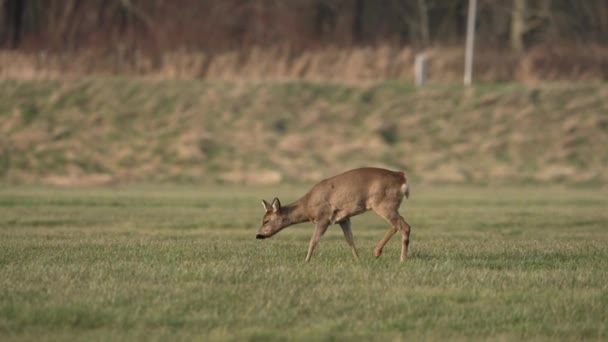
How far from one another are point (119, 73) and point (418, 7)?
21.1 m

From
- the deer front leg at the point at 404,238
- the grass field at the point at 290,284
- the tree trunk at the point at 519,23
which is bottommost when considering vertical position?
the grass field at the point at 290,284

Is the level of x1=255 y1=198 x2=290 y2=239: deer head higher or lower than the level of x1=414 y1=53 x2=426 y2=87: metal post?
lower

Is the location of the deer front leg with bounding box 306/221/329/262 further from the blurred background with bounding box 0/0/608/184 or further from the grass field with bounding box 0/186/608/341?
the blurred background with bounding box 0/0/608/184

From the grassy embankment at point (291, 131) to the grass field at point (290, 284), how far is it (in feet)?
44.5

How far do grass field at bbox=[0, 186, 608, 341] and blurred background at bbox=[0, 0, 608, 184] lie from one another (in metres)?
14.0

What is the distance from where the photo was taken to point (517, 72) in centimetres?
4444

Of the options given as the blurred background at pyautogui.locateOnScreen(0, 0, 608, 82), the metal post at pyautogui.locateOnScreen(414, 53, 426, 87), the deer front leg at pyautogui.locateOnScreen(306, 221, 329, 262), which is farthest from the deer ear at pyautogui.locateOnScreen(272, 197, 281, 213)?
the blurred background at pyautogui.locateOnScreen(0, 0, 608, 82)

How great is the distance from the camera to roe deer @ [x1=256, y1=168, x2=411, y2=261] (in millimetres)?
13891

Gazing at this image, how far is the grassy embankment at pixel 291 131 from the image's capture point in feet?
111

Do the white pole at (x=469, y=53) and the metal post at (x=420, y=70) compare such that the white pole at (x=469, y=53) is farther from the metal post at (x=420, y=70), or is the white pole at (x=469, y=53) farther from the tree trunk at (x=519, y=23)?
the tree trunk at (x=519, y=23)

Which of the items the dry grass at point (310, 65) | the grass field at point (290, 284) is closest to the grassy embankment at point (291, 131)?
the dry grass at point (310, 65)

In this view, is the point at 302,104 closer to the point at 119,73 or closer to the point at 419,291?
the point at 119,73

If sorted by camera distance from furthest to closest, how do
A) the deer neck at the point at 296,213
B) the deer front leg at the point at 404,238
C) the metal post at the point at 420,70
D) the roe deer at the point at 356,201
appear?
the metal post at the point at 420,70 < the deer neck at the point at 296,213 < the roe deer at the point at 356,201 < the deer front leg at the point at 404,238

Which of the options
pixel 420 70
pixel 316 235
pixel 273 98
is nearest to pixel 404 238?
pixel 316 235
